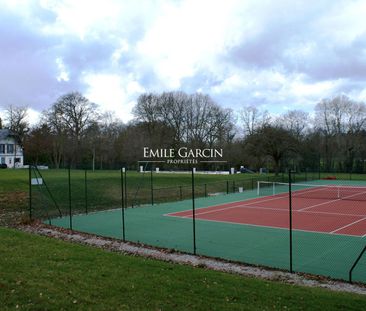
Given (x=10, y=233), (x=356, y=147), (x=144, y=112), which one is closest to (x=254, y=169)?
(x=356, y=147)

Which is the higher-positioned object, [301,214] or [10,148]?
[10,148]

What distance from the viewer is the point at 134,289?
7.14 m

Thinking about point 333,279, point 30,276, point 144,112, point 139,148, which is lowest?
point 333,279

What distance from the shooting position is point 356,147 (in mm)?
74438

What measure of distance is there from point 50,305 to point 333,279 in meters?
6.54

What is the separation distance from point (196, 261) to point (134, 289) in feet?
14.9

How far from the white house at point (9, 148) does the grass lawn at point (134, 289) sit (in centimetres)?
8106

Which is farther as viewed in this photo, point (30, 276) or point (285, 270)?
point (285, 270)

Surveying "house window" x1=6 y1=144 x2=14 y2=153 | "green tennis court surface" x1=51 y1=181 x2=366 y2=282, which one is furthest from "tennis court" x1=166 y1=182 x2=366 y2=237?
"house window" x1=6 y1=144 x2=14 y2=153

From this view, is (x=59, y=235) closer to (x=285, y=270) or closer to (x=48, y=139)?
(x=285, y=270)

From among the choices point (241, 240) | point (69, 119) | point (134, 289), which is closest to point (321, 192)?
point (241, 240)

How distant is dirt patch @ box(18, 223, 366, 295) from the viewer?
9.22m

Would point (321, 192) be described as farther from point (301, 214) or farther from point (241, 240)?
point (241, 240)

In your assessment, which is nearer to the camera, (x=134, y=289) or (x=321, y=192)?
(x=134, y=289)
